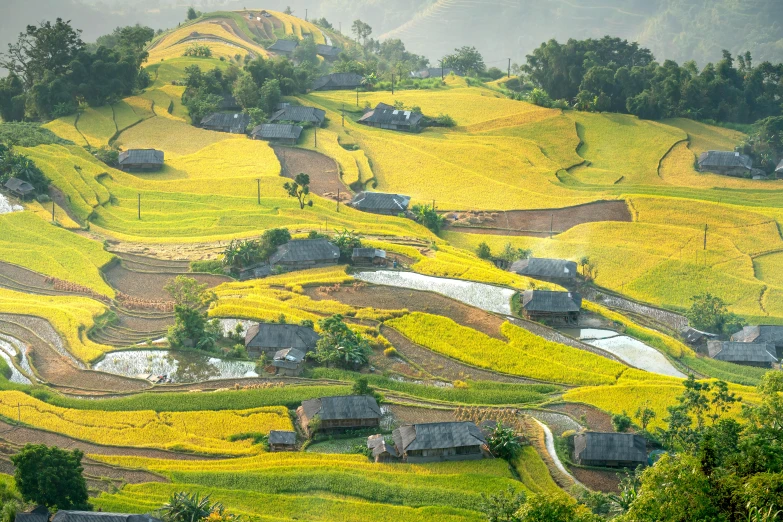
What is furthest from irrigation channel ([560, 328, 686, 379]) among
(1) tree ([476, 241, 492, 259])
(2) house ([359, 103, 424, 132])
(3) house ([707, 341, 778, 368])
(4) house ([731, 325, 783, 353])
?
(2) house ([359, 103, 424, 132])

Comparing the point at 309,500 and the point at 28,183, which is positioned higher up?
the point at 28,183

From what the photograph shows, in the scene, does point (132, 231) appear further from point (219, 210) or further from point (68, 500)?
point (68, 500)

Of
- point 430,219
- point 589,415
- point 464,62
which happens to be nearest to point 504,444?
point 589,415

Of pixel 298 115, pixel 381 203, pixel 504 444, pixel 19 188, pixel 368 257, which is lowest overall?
pixel 504 444

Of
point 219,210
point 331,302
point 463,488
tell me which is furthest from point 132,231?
point 463,488

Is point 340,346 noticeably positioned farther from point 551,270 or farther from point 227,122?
point 227,122

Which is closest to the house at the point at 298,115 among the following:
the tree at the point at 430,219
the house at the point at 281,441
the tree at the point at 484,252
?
the tree at the point at 430,219

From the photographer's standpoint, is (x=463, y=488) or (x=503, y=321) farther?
(x=503, y=321)
